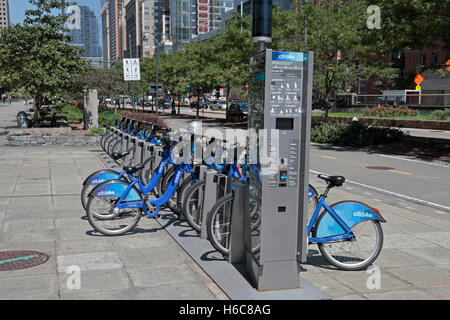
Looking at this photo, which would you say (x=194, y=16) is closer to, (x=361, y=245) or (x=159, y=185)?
(x=159, y=185)

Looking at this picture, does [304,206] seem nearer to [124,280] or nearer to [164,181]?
[124,280]

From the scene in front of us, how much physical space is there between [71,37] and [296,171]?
20995mm

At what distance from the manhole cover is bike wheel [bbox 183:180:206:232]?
2.02 metres

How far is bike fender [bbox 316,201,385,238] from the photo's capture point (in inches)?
219

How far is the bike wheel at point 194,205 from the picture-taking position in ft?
23.2

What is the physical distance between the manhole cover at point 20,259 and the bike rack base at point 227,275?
1.76 meters

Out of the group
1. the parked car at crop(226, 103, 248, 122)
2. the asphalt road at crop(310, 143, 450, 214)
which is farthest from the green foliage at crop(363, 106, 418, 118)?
the asphalt road at crop(310, 143, 450, 214)

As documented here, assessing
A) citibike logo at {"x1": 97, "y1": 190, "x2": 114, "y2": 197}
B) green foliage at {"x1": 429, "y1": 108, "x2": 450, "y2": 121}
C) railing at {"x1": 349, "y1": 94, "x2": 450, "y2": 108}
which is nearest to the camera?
citibike logo at {"x1": 97, "y1": 190, "x2": 114, "y2": 197}

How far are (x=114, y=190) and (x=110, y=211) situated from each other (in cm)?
33

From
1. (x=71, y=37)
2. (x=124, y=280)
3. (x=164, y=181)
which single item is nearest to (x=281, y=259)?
(x=124, y=280)

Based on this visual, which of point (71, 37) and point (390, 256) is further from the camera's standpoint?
point (71, 37)

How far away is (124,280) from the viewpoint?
523 centimetres

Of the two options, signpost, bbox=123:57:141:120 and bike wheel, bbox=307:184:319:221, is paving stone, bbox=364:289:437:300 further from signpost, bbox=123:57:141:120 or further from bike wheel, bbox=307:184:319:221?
signpost, bbox=123:57:141:120

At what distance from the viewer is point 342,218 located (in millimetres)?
5586
